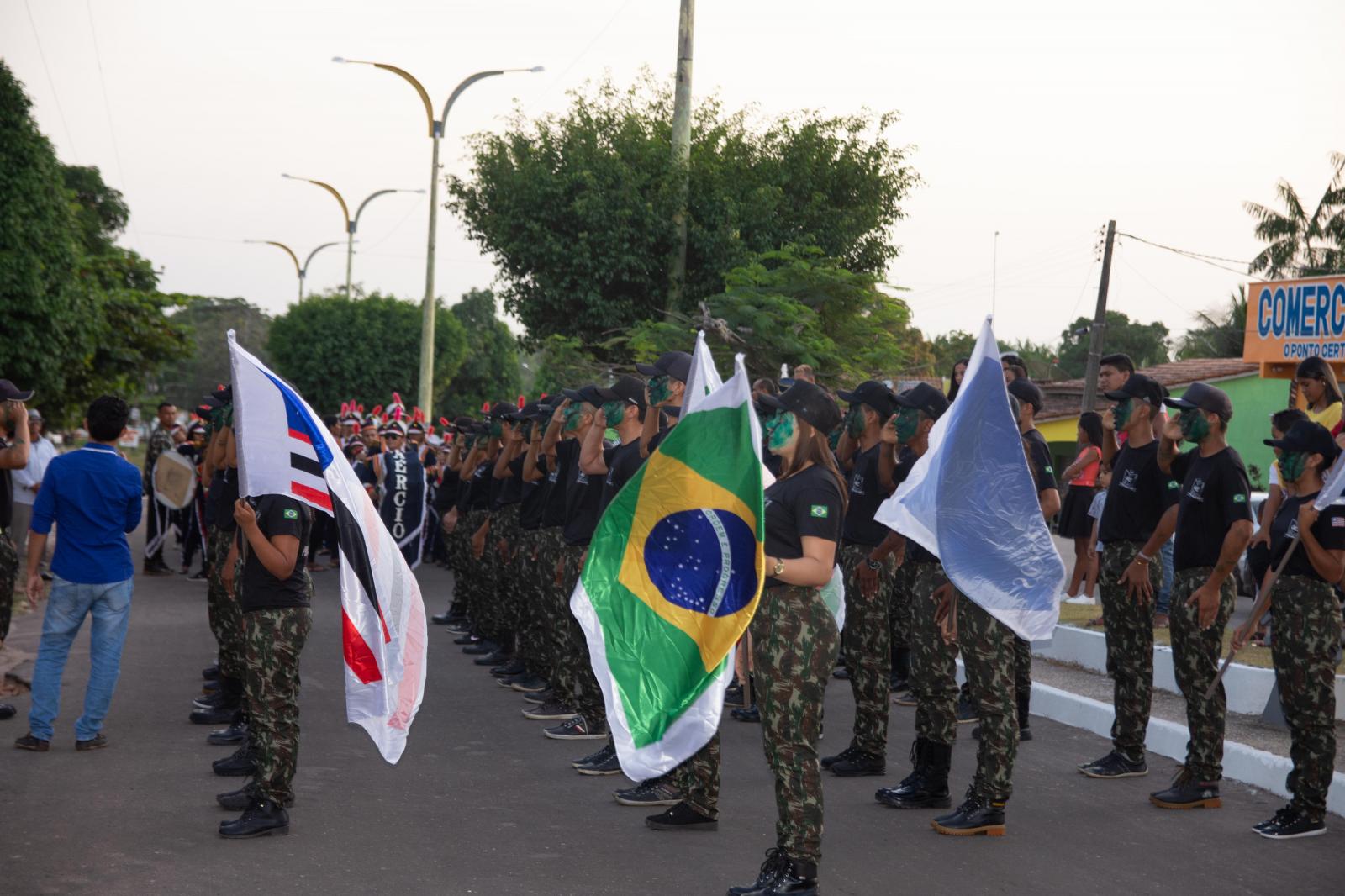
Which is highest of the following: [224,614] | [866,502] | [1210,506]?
[1210,506]

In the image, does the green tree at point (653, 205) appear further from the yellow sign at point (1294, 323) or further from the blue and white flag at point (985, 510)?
the blue and white flag at point (985, 510)

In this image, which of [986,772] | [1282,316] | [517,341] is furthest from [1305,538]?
[517,341]

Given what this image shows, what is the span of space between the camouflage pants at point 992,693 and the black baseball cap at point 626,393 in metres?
2.47

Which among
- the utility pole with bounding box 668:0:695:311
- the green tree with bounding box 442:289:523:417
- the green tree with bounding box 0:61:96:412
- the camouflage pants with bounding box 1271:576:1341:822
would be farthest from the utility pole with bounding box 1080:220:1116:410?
the green tree with bounding box 442:289:523:417

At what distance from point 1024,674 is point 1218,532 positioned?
6.03 ft

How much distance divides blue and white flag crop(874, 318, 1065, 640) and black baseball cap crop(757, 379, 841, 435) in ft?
4.04

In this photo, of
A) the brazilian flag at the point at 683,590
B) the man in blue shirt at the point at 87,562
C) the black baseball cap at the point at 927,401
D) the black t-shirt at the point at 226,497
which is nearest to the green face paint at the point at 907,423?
the black baseball cap at the point at 927,401

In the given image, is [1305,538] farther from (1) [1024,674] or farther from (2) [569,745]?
(2) [569,745]

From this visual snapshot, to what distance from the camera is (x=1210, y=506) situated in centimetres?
690

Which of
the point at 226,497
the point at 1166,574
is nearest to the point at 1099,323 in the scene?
the point at 1166,574

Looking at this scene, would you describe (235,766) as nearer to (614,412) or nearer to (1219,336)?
(614,412)

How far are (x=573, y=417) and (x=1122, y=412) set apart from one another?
3450 mm

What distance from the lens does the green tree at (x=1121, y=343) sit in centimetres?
5631

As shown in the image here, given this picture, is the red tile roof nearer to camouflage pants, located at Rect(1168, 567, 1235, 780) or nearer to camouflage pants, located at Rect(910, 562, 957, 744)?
camouflage pants, located at Rect(1168, 567, 1235, 780)
